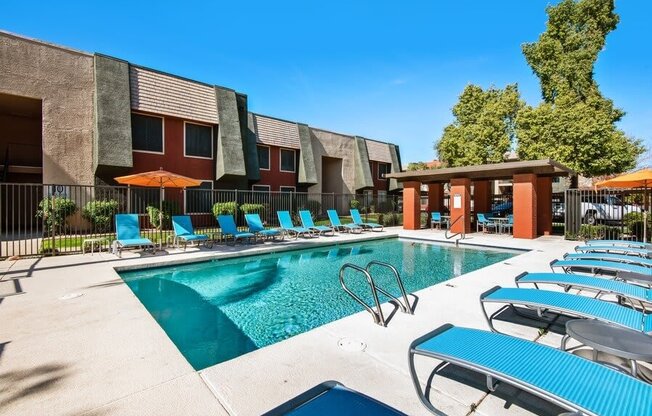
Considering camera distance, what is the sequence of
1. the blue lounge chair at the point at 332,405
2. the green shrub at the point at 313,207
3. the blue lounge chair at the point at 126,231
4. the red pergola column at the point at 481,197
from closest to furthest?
the blue lounge chair at the point at 332,405
the blue lounge chair at the point at 126,231
the red pergola column at the point at 481,197
the green shrub at the point at 313,207

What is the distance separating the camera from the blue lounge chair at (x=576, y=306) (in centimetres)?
296

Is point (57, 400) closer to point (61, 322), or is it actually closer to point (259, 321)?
point (61, 322)

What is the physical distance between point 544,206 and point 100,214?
19927 mm

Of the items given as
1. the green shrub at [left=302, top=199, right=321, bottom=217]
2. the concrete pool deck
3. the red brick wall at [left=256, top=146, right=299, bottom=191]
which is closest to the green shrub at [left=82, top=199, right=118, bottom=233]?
the concrete pool deck

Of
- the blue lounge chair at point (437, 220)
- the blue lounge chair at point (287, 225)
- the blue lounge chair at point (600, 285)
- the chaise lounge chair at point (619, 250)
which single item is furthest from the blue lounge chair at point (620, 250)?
the blue lounge chair at point (437, 220)

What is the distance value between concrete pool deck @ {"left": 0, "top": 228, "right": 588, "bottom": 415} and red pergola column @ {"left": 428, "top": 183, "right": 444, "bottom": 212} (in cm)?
1509

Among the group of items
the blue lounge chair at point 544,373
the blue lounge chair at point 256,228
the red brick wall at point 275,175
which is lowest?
the blue lounge chair at point 544,373

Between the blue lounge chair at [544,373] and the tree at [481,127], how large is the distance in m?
24.8

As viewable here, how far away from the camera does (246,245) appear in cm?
1155

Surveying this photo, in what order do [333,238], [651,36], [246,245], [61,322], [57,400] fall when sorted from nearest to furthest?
[57,400], [61,322], [246,245], [333,238], [651,36]

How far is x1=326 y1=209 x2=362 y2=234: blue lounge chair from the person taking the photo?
50.7ft

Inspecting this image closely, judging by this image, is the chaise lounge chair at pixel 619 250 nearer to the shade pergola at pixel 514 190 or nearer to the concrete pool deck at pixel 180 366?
the concrete pool deck at pixel 180 366

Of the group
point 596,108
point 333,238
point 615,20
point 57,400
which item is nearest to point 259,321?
point 57,400

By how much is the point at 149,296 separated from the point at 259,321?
2649 mm
